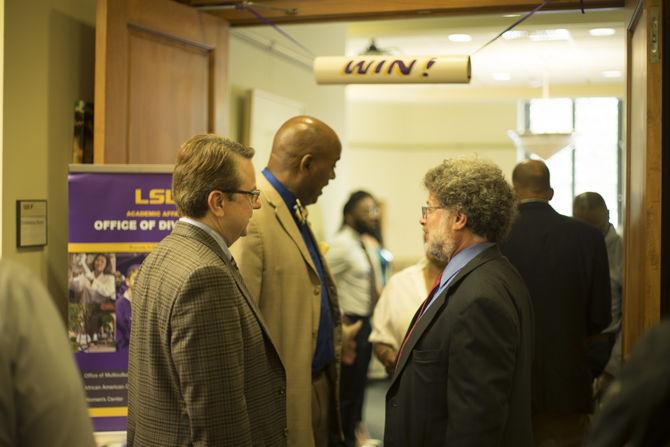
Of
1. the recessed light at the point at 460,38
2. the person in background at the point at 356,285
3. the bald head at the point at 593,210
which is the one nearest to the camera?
the bald head at the point at 593,210

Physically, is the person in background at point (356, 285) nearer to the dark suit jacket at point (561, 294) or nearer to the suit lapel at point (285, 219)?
the dark suit jacket at point (561, 294)

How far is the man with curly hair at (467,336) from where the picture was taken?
1.95m

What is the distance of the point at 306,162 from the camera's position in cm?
269

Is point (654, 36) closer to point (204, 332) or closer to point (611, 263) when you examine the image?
point (204, 332)

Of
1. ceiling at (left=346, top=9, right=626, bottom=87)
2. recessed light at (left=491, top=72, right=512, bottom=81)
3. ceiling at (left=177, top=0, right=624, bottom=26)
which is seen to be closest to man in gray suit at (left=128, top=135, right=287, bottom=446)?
ceiling at (left=177, top=0, right=624, bottom=26)

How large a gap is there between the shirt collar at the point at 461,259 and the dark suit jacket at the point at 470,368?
0.03 meters

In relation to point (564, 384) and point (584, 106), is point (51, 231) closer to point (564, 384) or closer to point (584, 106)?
point (564, 384)

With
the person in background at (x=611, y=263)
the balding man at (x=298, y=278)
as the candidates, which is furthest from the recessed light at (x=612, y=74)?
the balding man at (x=298, y=278)

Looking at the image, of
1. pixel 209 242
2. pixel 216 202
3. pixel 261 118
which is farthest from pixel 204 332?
pixel 261 118

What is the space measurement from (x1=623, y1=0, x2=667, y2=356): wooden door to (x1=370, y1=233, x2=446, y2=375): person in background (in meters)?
0.91

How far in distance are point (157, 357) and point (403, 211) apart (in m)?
10.7

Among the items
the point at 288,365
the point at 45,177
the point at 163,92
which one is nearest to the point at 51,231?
the point at 45,177

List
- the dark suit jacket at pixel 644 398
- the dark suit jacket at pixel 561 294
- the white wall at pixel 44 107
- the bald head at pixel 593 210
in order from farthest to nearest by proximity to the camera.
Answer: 1. the bald head at pixel 593 210
2. the dark suit jacket at pixel 561 294
3. the white wall at pixel 44 107
4. the dark suit jacket at pixel 644 398

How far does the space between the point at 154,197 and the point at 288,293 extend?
2.51 ft
